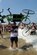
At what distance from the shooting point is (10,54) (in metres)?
13.5

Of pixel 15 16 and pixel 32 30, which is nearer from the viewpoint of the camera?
pixel 15 16

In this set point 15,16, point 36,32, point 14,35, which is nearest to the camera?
point 14,35

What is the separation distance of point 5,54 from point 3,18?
42.6ft

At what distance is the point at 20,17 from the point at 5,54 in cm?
1462

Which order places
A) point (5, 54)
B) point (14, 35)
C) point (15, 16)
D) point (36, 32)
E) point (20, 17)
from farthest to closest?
point (36, 32), point (20, 17), point (15, 16), point (14, 35), point (5, 54)

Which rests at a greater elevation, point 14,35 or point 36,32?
point 14,35

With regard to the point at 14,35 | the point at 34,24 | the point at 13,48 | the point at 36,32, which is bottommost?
the point at 36,32

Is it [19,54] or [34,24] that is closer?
[19,54]

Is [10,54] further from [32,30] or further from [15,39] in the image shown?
[32,30]

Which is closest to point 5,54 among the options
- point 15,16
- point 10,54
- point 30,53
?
point 10,54

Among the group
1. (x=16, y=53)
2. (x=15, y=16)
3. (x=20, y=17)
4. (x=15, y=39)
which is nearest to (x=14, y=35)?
(x=15, y=39)

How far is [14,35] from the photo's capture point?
15062 millimetres

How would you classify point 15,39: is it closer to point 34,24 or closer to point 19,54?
point 19,54

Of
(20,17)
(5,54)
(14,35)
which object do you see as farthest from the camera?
(20,17)
